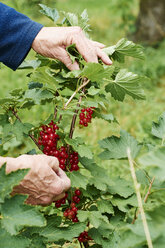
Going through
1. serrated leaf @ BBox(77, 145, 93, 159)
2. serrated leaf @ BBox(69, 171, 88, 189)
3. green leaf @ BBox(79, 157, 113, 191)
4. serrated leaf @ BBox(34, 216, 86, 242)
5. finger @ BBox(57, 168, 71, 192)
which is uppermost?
serrated leaf @ BBox(77, 145, 93, 159)

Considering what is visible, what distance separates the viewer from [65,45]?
140 centimetres

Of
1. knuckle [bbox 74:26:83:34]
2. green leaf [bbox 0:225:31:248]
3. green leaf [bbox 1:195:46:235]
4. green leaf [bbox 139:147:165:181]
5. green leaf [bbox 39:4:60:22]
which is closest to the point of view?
green leaf [bbox 139:147:165:181]

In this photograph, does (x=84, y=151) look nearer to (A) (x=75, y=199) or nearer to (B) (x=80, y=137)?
(B) (x=80, y=137)

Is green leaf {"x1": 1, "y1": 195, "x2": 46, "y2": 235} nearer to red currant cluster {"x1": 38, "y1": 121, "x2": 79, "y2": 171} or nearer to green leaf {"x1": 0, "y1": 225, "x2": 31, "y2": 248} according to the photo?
green leaf {"x1": 0, "y1": 225, "x2": 31, "y2": 248}

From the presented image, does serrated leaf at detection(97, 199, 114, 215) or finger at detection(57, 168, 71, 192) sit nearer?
finger at detection(57, 168, 71, 192)

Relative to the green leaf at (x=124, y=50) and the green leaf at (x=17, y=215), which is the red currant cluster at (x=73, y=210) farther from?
the green leaf at (x=124, y=50)

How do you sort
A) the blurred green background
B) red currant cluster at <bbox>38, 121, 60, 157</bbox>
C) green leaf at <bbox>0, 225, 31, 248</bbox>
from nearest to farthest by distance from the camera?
green leaf at <bbox>0, 225, 31, 248</bbox>, red currant cluster at <bbox>38, 121, 60, 157</bbox>, the blurred green background

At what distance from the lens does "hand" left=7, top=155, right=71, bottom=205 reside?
1.09m

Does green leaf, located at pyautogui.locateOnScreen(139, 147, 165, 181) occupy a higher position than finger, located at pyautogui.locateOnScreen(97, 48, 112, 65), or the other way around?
green leaf, located at pyautogui.locateOnScreen(139, 147, 165, 181)

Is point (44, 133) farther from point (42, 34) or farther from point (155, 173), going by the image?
point (155, 173)

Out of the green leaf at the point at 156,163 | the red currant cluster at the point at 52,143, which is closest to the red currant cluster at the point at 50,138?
the red currant cluster at the point at 52,143

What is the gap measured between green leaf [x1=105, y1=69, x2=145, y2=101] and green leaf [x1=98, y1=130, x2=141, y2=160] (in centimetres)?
19

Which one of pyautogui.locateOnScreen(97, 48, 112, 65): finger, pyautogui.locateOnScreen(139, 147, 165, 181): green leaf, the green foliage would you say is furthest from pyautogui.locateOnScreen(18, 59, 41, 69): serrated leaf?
pyautogui.locateOnScreen(139, 147, 165, 181): green leaf

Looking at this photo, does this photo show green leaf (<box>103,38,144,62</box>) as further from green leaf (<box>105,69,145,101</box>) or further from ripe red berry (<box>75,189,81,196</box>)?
ripe red berry (<box>75,189,81,196</box>)
